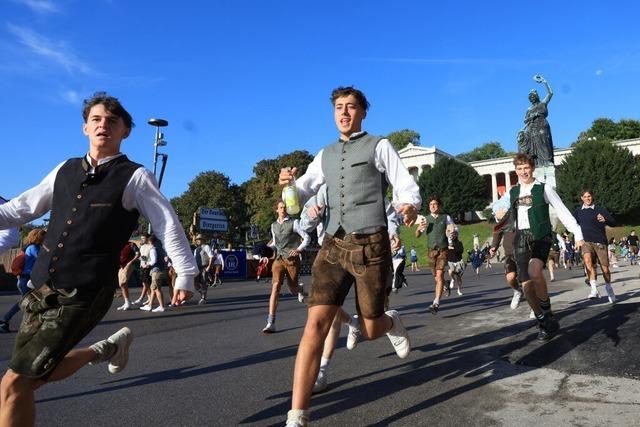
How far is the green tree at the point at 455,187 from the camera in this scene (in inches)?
3150

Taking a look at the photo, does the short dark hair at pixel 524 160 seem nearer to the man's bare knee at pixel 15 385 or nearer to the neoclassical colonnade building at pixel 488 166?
the man's bare knee at pixel 15 385

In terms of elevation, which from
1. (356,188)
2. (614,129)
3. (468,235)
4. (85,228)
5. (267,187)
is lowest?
(85,228)

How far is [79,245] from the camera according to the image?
278 cm

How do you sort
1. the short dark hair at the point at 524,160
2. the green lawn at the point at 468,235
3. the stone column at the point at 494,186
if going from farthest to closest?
the stone column at the point at 494,186 < the green lawn at the point at 468,235 < the short dark hair at the point at 524,160

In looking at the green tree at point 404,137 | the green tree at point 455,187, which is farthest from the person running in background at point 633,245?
the green tree at point 404,137

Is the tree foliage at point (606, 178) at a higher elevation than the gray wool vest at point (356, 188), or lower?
higher

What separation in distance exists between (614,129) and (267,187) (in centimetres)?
6392

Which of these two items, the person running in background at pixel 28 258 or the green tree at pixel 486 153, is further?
the green tree at pixel 486 153

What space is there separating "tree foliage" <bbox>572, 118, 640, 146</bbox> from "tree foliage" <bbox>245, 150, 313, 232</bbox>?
53.6m

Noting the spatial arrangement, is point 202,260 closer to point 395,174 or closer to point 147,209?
point 395,174

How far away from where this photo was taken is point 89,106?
3201mm

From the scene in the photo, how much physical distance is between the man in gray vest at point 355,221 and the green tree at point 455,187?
76340 millimetres

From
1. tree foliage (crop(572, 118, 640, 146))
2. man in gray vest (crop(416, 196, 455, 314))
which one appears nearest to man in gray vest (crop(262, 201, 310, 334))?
man in gray vest (crop(416, 196, 455, 314))

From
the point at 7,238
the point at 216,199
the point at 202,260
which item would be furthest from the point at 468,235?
the point at 7,238
